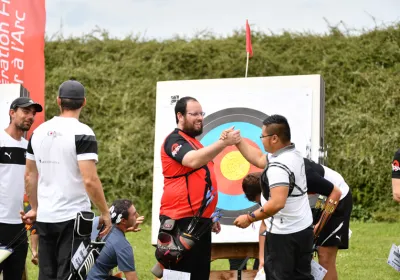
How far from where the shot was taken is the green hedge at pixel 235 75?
10.0m

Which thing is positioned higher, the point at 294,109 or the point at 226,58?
the point at 226,58

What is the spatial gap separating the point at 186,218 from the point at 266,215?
0.66m

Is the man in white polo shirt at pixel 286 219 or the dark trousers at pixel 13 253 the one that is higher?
the man in white polo shirt at pixel 286 219

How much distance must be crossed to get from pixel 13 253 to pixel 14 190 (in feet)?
1.40

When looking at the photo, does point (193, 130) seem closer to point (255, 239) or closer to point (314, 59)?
point (255, 239)

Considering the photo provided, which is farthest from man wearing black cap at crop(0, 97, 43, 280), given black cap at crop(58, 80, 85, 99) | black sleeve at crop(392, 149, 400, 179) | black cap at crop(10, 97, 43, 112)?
black sleeve at crop(392, 149, 400, 179)

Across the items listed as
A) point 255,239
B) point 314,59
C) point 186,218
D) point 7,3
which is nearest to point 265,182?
point 186,218

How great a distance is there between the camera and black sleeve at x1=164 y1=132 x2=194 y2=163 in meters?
4.37

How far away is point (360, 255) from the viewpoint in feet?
25.0

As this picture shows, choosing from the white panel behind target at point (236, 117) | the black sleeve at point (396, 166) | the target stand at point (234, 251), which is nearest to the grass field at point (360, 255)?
the target stand at point (234, 251)

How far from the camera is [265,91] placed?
608 cm

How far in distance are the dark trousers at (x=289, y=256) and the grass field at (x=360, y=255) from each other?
8.40ft

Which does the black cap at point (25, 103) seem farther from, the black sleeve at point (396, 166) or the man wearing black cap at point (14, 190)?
the black sleeve at point (396, 166)

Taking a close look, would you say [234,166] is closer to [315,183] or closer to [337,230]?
[337,230]
